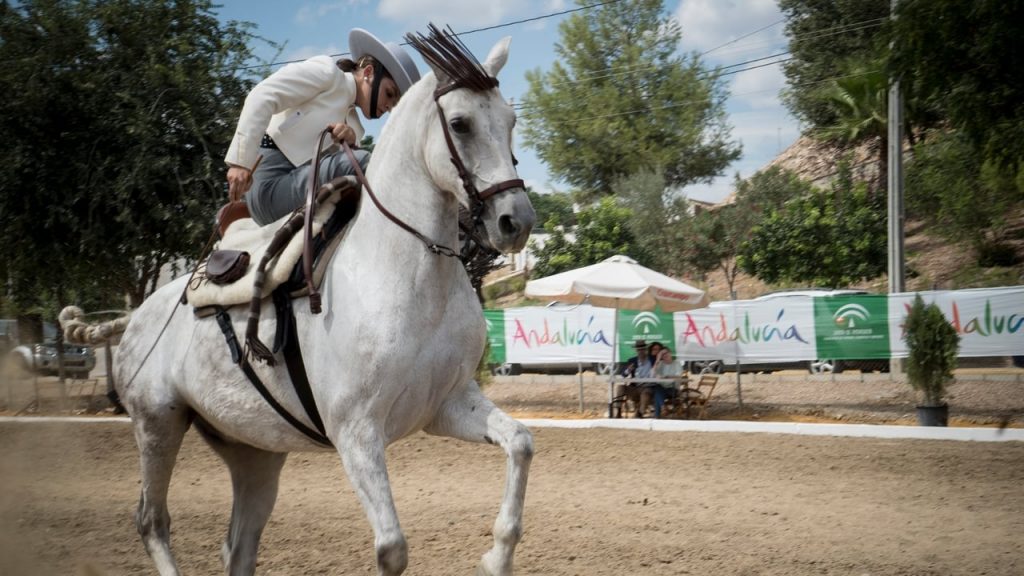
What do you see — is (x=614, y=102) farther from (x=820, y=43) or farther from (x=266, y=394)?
(x=266, y=394)

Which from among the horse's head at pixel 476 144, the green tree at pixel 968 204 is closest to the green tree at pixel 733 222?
the green tree at pixel 968 204

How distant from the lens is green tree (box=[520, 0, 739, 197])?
61.8 metres

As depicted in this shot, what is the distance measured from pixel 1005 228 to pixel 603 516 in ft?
112

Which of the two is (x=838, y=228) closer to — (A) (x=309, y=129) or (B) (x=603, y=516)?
(B) (x=603, y=516)

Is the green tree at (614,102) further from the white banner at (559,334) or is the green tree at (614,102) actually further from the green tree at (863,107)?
the white banner at (559,334)

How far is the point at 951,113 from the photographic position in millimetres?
13320

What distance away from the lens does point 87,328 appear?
20.2ft

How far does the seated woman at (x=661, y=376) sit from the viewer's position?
16859 millimetres

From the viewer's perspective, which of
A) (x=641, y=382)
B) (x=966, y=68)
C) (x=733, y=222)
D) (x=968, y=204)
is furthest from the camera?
(x=733, y=222)

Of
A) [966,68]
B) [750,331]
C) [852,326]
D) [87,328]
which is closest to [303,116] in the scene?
Answer: [87,328]

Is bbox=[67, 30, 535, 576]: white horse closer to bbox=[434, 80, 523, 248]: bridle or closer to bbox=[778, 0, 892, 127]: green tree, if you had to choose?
bbox=[434, 80, 523, 248]: bridle

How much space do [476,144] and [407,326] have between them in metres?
0.79

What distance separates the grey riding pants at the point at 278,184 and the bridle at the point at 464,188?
351 mm

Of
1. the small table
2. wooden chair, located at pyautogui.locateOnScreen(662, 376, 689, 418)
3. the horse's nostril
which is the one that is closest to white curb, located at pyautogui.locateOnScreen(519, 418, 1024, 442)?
the small table
